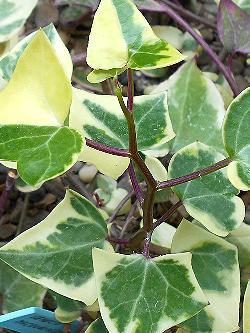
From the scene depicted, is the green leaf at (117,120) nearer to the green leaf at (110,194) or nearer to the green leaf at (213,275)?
the green leaf at (213,275)

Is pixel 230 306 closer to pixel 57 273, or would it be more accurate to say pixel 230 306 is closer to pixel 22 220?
pixel 57 273

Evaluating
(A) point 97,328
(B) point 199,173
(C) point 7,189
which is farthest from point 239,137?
(C) point 7,189

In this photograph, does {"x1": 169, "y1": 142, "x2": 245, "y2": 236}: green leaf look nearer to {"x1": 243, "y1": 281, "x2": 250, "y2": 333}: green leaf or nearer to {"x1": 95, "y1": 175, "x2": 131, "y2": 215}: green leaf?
{"x1": 243, "y1": 281, "x2": 250, "y2": 333}: green leaf

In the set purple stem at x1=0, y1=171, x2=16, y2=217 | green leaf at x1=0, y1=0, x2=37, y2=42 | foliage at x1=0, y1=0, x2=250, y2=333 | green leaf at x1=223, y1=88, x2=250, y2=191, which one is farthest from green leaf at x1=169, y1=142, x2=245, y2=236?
green leaf at x1=0, y1=0, x2=37, y2=42

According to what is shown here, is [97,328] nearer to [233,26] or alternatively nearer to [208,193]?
[208,193]

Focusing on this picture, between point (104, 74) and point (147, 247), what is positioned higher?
point (104, 74)

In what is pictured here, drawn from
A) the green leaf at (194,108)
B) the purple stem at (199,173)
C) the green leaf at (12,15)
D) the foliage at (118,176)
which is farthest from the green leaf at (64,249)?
the green leaf at (12,15)

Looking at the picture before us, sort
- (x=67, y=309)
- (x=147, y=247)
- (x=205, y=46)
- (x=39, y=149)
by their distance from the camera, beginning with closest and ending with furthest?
(x=39, y=149) → (x=147, y=247) → (x=67, y=309) → (x=205, y=46)
